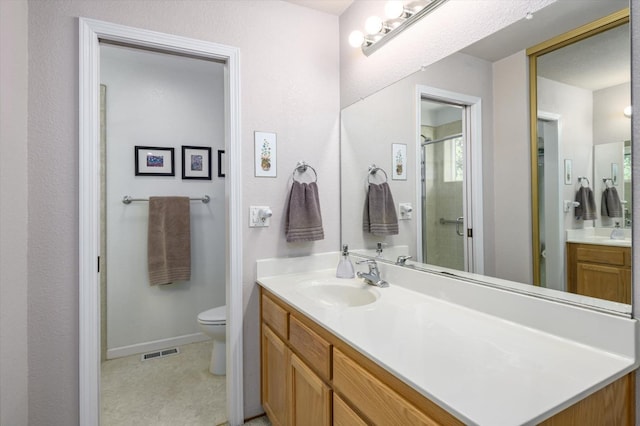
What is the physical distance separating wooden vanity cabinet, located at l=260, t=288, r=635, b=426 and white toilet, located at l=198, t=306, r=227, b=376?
0.62m

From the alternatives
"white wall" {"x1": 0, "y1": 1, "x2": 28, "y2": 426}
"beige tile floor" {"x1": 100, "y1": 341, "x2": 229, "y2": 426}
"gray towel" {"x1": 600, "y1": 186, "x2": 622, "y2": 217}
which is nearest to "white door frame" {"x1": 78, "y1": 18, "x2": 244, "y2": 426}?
"white wall" {"x1": 0, "y1": 1, "x2": 28, "y2": 426}

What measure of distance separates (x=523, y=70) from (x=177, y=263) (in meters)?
2.71

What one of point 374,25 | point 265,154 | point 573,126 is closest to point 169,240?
point 265,154

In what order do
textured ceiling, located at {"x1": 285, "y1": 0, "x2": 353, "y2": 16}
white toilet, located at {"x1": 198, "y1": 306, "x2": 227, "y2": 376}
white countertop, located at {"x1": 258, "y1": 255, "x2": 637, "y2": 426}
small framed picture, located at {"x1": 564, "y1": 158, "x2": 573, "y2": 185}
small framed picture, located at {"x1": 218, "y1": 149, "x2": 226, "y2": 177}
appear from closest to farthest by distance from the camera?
white countertop, located at {"x1": 258, "y1": 255, "x2": 637, "y2": 426}, small framed picture, located at {"x1": 564, "y1": 158, "x2": 573, "y2": 185}, textured ceiling, located at {"x1": 285, "y1": 0, "x2": 353, "y2": 16}, white toilet, located at {"x1": 198, "y1": 306, "x2": 227, "y2": 376}, small framed picture, located at {"x1": 218, "y1": 149, "x2": 226, "y2": 177}

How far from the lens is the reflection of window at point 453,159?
1.33 metres

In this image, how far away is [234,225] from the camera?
5.73ft

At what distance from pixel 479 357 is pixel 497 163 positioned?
73 centimetres

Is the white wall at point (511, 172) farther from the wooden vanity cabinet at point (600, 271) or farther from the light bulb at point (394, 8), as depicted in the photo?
the light bulb at point (394, 8)

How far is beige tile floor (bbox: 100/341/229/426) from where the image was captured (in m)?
1.81

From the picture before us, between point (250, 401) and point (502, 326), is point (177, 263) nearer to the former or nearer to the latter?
point (250, 401)

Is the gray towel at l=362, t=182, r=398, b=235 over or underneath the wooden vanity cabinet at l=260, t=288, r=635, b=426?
over

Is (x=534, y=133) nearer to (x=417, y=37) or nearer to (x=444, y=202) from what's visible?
(x=444, y=202)

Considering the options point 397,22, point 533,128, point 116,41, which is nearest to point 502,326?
point 533,128

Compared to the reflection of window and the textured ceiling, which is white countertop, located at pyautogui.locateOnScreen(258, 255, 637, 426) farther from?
the textured ceiling
